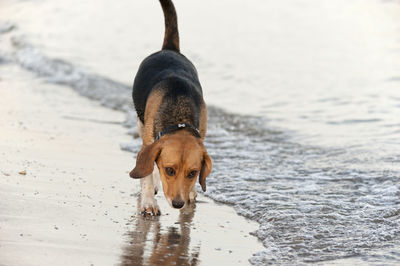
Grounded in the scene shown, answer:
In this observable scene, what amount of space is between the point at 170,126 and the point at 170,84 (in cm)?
69

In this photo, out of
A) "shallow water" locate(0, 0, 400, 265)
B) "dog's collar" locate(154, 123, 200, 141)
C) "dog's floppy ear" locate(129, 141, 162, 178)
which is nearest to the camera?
"dog's floppy ear" locate(129, 141, 162, 178)

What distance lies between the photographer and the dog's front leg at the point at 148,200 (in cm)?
618

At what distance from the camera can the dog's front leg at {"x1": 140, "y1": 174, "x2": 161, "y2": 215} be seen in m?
6.18

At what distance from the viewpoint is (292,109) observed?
12.4 m

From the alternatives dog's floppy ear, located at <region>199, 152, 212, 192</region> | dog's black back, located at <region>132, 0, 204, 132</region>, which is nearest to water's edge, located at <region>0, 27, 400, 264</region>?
dog's floppy ear, located at <region>199, 152, 212, 192</region>

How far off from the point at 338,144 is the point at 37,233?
5.53 m

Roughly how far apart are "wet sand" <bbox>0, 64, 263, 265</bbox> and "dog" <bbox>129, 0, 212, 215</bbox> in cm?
33

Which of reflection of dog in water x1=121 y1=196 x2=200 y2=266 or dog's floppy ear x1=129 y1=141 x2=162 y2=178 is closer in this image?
reflection of dog in water x1=121 y1=196 x2=200 y2=266

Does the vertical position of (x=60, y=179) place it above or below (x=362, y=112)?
below

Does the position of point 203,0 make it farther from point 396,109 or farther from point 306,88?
point 396,109

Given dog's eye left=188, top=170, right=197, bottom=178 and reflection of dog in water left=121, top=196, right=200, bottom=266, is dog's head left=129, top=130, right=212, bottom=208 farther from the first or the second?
reflection of dog in water left=121, top=196, right=200, bottom=266

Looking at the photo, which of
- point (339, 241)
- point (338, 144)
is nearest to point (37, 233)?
point (339, 241)

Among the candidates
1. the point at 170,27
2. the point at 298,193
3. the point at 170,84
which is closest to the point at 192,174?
the point at 170,84

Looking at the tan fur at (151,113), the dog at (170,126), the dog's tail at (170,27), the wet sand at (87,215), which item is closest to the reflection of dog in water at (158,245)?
the wet sand at (87,215)
